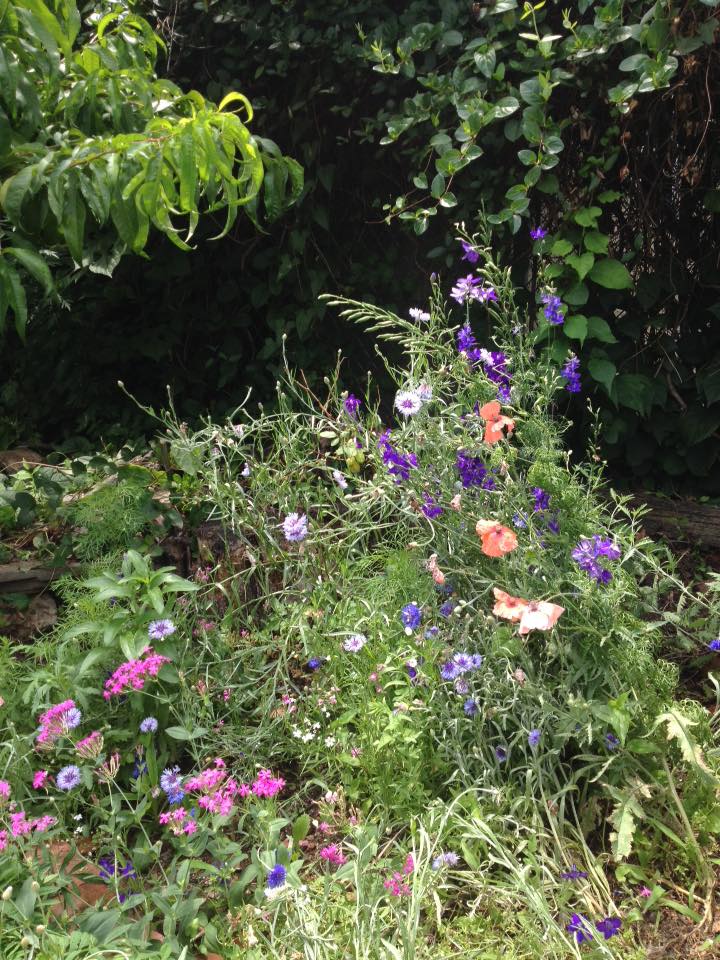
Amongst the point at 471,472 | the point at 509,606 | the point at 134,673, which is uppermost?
the point at 471,472

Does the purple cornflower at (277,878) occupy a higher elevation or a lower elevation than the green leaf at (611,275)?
lower

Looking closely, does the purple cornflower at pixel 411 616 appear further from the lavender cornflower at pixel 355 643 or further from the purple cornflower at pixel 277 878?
the purple cornflower at pixel 277 878

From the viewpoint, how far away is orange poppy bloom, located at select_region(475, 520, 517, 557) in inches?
74.7

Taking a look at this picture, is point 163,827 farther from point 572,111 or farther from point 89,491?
point 572,111

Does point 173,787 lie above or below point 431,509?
below

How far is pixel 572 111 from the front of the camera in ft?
10.3

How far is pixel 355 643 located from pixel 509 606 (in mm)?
496

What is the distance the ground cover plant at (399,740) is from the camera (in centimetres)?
172

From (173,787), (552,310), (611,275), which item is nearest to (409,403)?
(552,310)

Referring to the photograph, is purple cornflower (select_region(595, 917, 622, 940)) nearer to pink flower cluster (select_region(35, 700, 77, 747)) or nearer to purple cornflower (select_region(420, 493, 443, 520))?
purple cornflower (select_region(420, 493, 443, 520))

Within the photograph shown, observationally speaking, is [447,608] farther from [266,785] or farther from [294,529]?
[266,785]

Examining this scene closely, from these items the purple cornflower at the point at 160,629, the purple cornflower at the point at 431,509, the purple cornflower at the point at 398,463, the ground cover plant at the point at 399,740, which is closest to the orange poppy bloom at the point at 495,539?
the ground cover plant at the point at 399,740

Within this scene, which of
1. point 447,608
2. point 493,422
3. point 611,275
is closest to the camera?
point 493,422

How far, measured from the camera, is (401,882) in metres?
1.74
